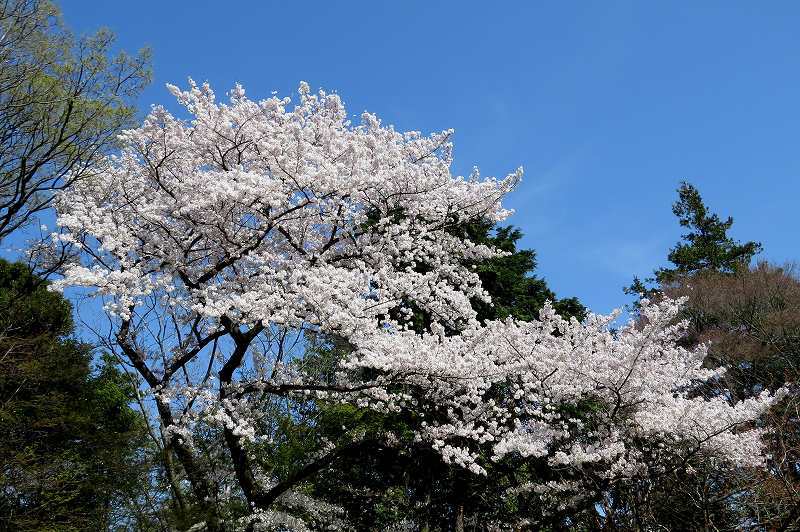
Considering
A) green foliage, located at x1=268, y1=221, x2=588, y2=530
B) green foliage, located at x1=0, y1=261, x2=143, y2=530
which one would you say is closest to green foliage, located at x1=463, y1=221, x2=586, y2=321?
green foliage, located at x1=268, y1=221, x2=588, y2=530

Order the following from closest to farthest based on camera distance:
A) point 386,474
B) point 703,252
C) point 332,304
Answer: point 332,304 → point 386,474 → point 703,252

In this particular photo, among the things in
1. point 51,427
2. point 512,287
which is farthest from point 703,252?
point 51,427

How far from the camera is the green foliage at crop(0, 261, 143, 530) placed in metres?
11.2

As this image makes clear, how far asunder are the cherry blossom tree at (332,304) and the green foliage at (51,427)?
10.2ft

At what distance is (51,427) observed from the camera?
13547mm

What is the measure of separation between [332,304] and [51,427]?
9.41 m

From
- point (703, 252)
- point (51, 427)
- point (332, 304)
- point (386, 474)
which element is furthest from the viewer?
point (703, 252)

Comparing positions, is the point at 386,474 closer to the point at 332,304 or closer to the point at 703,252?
the point at 332,304

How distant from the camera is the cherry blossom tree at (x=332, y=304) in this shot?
815cm

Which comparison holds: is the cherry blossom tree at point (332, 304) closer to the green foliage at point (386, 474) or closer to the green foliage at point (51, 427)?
the green foliage at point (386, 474)

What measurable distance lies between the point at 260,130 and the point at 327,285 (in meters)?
2.78

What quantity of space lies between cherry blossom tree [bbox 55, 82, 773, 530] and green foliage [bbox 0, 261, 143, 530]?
312cm

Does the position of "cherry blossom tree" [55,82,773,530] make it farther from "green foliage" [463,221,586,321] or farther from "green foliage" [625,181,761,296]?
"green foliage" [625,181,761,296]

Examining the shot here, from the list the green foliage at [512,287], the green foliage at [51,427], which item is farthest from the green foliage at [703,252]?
the green foliage at [51,427]
